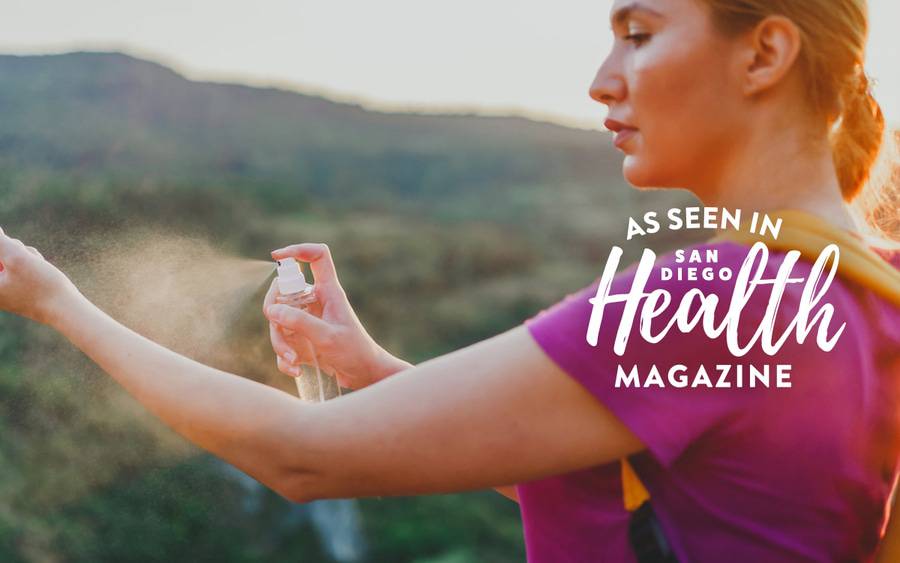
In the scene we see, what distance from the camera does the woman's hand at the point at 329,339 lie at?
152cm

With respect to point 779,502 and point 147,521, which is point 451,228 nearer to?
point 147,521

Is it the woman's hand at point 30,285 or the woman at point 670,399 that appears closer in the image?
the woman at point 670,399

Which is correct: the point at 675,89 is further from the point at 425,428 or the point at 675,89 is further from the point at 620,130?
the point at 425,428

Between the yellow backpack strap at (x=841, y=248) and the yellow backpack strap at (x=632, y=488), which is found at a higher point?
the yellow backpack strap at (x=841, y=248)

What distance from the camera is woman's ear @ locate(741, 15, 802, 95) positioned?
1172 millimetres

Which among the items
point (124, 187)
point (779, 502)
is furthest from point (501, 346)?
point (124, 187)

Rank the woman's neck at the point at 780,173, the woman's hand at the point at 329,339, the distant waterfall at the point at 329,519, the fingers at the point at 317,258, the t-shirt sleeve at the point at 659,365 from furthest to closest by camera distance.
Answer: the distant waterfall at the point at 329,519
the fingers at the point at 317,258
the woman's hand at the point at 329,339
the woman's neck at the point at 780,173
the t-shirt sleeve at the point at 659,365

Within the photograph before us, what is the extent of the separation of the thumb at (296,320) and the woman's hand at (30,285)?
303 millimetres

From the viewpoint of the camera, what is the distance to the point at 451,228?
5707mm

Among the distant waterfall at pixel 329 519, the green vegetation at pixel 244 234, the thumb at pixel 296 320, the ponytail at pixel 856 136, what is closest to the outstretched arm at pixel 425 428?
the thumb at pixel 296 320

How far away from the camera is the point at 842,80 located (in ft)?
4.14

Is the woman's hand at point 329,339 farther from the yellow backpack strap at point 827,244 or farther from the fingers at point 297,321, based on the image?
the yellow backpack strap at point 827,244

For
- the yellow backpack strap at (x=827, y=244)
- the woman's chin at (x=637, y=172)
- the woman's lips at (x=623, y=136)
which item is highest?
the woman's lips at (x=623, y=136)

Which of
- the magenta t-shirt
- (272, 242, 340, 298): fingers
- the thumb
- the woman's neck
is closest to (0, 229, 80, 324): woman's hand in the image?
the thumb
